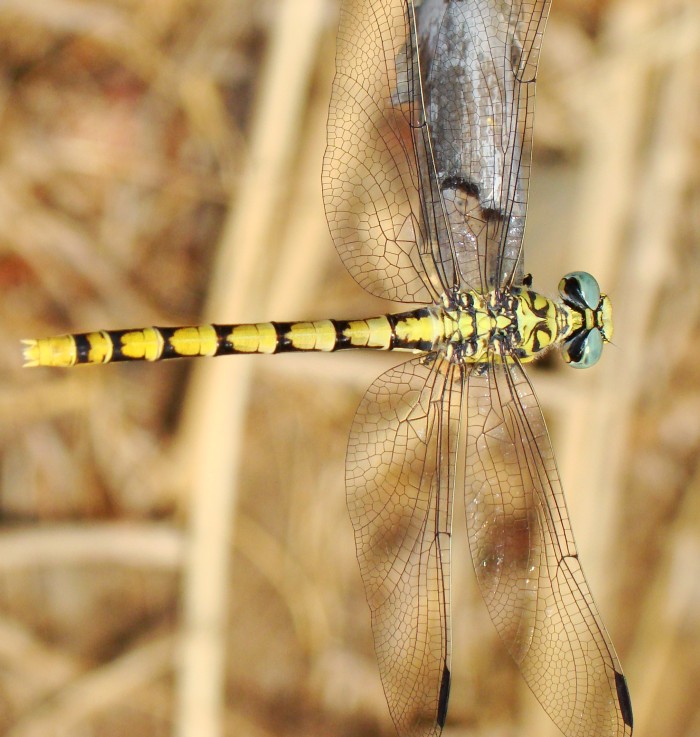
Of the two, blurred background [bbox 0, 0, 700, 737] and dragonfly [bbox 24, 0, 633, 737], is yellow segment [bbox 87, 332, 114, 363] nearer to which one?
dragonfly [bbox 24, 0, 633, 737]

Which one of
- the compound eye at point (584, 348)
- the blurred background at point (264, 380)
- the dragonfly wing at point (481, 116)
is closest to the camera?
the dragonfly wing at point (481, 116)

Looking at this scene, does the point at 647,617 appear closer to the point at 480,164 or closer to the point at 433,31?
the point at 480,164

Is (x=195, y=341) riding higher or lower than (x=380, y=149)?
lower

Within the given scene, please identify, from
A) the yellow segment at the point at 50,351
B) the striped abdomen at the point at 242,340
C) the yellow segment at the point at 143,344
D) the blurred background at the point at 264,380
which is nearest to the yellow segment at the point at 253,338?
the striped abdomen at the point at 242,340

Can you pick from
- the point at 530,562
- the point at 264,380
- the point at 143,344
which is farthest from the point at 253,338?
the point at 264,380

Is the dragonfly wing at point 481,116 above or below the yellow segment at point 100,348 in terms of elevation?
above

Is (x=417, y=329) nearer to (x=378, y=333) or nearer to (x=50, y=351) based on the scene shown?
(x=378, y=333)

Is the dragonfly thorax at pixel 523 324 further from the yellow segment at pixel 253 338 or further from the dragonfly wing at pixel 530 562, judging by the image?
the yellow segment at pixel 253 338

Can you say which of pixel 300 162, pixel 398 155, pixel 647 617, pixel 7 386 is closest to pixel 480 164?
pixel 398 155

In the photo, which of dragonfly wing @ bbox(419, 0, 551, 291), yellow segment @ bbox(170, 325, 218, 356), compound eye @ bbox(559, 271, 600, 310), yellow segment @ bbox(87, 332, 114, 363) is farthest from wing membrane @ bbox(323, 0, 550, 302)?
yellow segment @ bbox(87, 332, 114, 363)
